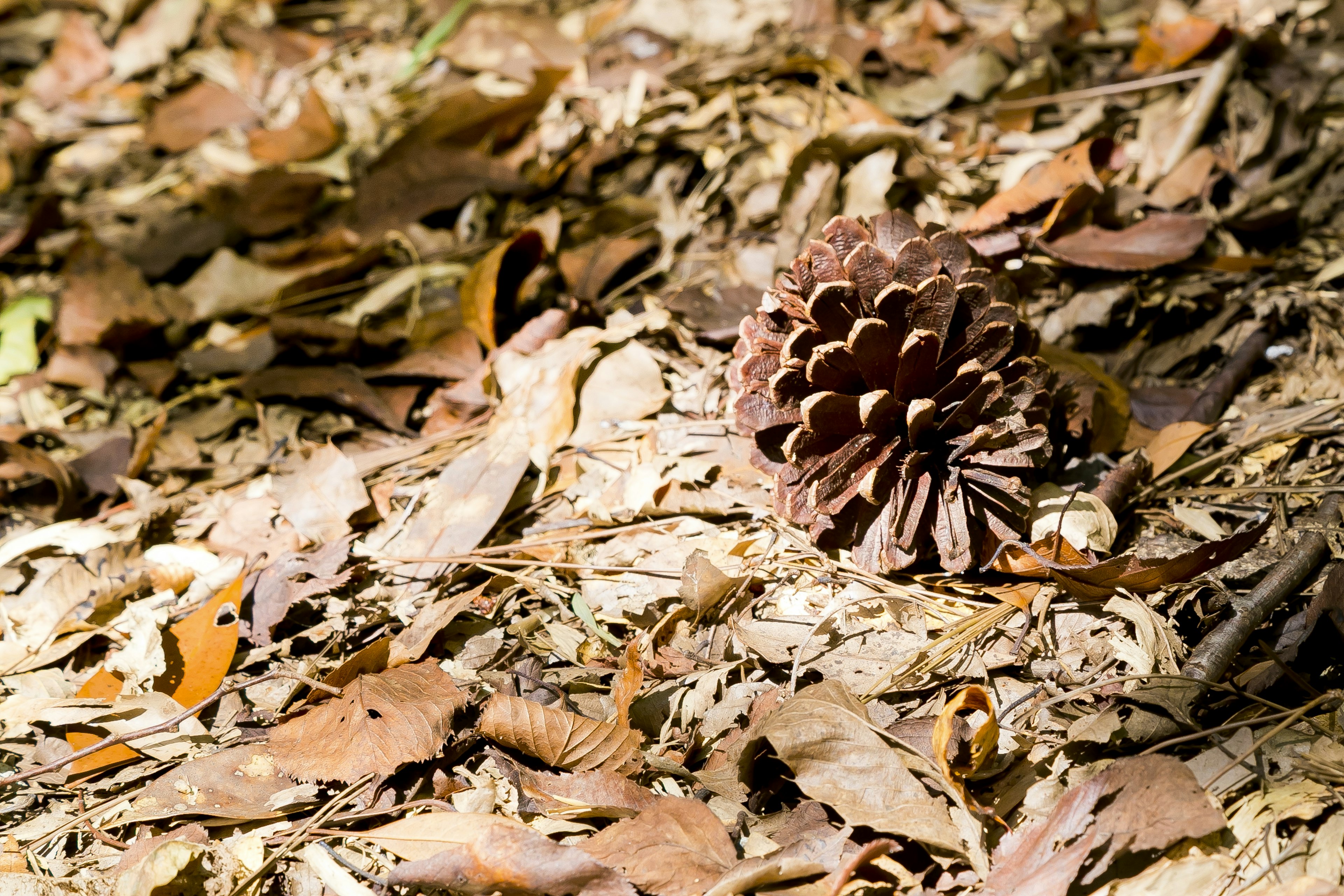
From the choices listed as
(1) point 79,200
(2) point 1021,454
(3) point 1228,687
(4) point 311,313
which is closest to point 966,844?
(3) point 1228,687

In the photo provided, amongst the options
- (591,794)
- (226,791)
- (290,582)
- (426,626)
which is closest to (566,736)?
(591,794)

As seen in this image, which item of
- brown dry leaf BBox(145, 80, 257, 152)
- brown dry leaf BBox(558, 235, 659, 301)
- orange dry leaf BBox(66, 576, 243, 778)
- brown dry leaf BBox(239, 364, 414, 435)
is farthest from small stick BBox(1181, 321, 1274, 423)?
brown dry leaf BBox(145, 80, 257, 152)

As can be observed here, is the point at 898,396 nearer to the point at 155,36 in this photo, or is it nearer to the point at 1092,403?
the point at 1092,403

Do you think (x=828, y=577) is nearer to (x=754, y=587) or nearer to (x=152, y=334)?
(x=754, y=587)

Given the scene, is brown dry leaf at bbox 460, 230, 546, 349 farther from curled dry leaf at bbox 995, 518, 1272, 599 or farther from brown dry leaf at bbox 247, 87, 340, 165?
curled dry leaf at bbox 995, 518, 1272, 599

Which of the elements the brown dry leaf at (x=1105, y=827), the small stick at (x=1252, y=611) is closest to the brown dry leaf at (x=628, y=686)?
the brown dry leaf at (x=1105, y=827)

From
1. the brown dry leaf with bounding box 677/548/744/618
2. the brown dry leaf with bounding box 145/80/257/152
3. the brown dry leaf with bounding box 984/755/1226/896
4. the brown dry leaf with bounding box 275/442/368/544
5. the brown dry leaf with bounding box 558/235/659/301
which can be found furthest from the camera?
the brown dry leaf with bounding box 145/80/257/152

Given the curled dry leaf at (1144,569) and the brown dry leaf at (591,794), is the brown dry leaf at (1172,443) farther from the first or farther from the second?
the brown dry leaf at (591,794)
